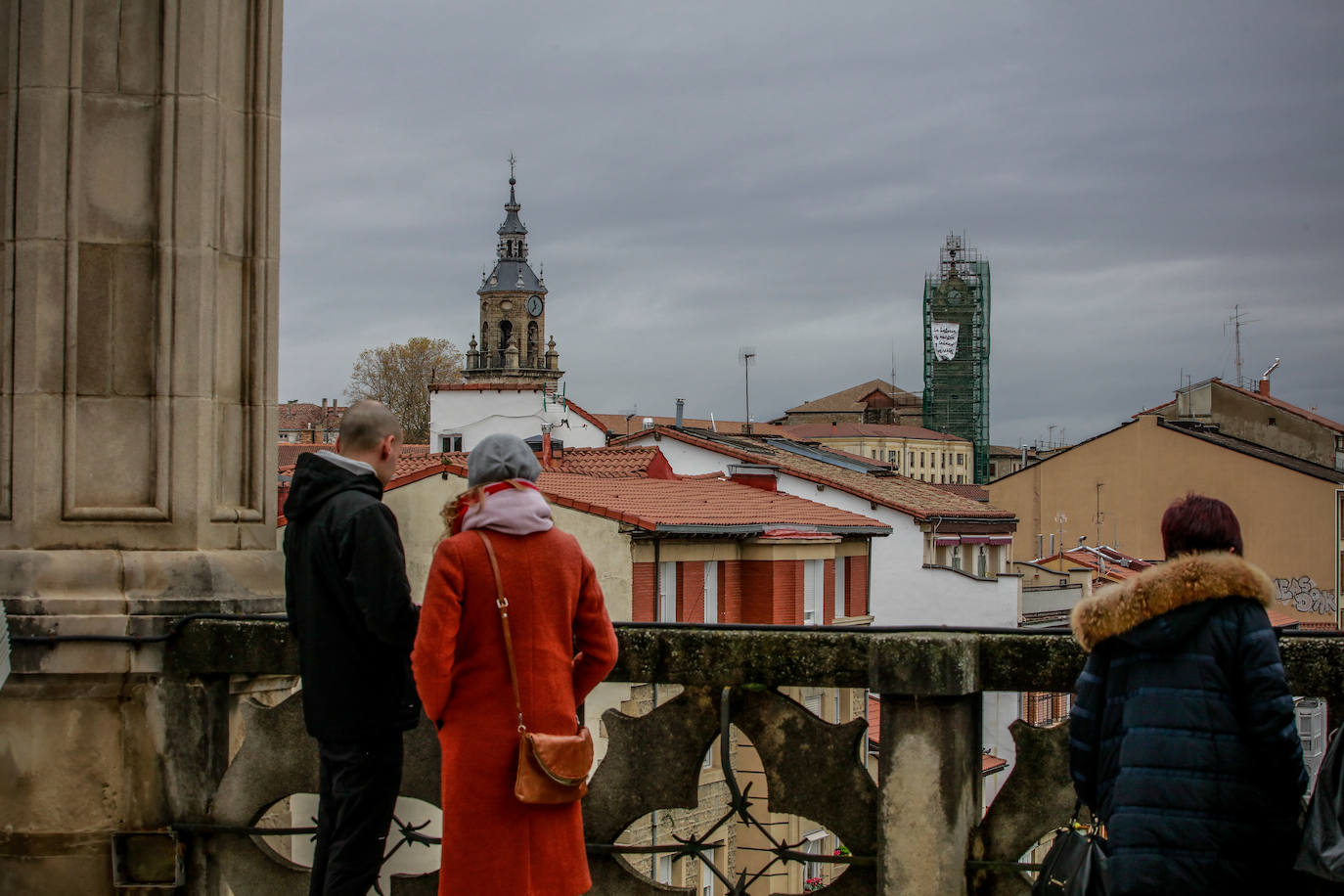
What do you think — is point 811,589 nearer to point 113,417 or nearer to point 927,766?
point 113,417

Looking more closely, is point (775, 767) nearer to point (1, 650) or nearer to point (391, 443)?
point (391, 443)

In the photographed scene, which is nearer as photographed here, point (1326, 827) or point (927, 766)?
point (1326, 827)

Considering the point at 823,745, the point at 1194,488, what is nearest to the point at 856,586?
the point at 1194,488

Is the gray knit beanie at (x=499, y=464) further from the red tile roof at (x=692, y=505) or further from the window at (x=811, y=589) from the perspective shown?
the window at (x=811, y=589)

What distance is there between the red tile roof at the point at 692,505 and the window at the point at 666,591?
973 millimetres

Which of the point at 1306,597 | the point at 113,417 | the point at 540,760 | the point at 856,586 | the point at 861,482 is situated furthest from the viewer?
the point at 1306,597

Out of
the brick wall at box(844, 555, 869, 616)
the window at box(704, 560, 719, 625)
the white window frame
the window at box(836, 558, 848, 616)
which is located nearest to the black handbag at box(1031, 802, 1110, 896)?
the window at box(704, 560, 719, 625)

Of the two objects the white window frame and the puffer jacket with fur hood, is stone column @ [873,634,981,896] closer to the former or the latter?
the puffer jacket with fur hood

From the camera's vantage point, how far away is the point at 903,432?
168 m

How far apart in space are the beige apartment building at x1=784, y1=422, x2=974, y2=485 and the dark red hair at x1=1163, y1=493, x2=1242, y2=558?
159 meters

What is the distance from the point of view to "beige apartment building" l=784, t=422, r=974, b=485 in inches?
6476

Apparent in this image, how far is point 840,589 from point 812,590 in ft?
8.27

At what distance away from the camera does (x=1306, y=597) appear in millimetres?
56719

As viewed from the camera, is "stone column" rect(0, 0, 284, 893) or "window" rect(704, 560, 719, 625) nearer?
"stone column" rect(0, 0, 284, 893)
